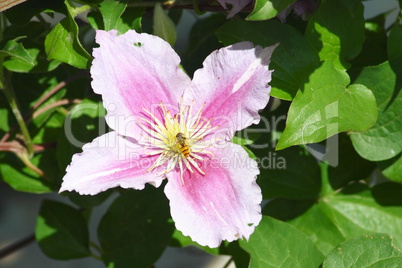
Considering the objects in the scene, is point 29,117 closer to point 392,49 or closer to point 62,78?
point 62,78

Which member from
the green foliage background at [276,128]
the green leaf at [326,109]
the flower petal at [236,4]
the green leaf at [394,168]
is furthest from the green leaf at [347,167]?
the flower petal at [236,4]

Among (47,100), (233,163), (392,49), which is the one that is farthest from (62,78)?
(392,49)

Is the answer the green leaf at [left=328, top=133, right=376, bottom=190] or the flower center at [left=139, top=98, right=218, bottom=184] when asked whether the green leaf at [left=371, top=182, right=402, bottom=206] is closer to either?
the green leaf at [left=328, top=133, right=376, bottom=190]

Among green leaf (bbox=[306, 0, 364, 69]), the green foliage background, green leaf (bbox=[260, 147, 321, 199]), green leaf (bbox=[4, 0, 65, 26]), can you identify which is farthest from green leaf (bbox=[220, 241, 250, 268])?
green leaf (bbox=[4, 0, 65, 26])

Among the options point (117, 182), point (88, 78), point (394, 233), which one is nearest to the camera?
point (117, 182)

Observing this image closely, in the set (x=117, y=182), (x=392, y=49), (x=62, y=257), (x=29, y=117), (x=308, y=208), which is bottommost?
(x=62, y=257)

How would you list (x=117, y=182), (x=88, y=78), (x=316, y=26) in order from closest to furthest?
(x=117, y=182), (x=316, y=26), (x=88, y=78)

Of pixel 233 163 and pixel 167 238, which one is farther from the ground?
pixel 233 163
